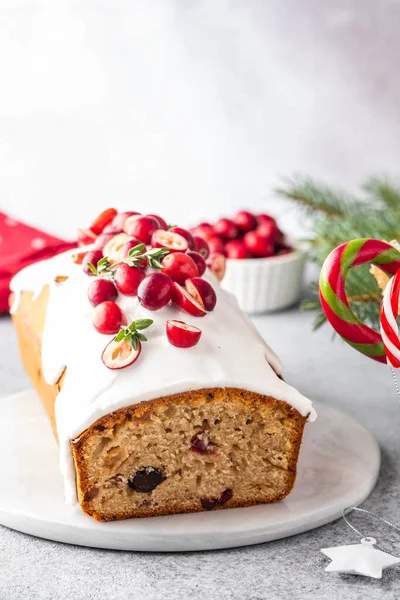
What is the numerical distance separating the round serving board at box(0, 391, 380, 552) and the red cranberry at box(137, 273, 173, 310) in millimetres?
582

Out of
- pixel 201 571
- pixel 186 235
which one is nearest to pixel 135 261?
pixel 186 235

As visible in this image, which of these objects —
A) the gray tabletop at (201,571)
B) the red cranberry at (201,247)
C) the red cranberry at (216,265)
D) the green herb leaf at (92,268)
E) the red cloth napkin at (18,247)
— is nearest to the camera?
the gray tabletop at (201,571)

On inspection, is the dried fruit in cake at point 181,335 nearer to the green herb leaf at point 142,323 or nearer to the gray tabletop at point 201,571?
the green herb leaf at point 142,323

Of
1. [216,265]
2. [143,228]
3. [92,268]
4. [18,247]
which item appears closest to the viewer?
[92,268]

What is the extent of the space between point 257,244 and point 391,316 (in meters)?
1.83

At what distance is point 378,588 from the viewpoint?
2.19 m

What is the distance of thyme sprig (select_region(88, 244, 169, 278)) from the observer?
103 inches

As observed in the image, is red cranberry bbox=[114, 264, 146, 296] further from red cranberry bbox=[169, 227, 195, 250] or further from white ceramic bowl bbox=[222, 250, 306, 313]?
white ceramic bowl bbox=[222, 250, 306, 313]

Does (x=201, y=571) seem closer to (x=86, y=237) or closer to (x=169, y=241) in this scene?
(x=169, y=241)

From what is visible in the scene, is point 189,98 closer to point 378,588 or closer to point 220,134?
point 220,134

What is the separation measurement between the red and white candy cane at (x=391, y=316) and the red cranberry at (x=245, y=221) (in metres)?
1.88

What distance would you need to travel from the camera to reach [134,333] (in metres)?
2.39

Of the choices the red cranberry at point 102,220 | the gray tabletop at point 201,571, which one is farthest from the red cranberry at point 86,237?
the gray tabletop at point 201,571

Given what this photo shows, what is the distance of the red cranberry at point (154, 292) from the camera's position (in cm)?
249
